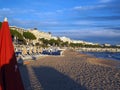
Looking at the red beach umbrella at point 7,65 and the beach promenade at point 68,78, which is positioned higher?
the red beach umbrella at point 7,65

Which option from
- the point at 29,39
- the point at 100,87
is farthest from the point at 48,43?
the point at 100,87

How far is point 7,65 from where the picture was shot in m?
3.34

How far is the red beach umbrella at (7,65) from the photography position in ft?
11.0

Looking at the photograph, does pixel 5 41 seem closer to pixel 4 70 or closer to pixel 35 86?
pixel 4 70

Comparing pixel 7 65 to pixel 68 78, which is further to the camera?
pixel 68 78

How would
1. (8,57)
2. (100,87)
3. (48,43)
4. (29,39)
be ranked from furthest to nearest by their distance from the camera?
(48,43), (29,39), (100,87), (8,57)

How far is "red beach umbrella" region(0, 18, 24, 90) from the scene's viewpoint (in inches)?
132

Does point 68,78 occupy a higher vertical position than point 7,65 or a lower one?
lower

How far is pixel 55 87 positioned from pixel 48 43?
4575 inches

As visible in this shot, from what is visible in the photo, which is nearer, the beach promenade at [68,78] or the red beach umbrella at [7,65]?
the red beach umbrella at [7,65]

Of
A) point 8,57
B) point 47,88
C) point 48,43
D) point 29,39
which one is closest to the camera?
point 8,57

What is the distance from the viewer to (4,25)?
345 centimetres

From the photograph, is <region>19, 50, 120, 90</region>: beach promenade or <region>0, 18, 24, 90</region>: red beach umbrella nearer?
<region>0, 18, 24, 90</region>: red beach umbrella

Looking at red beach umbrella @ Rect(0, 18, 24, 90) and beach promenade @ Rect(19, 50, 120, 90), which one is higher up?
red beach umbrella @ Rect(0, 18, 24, 90)
